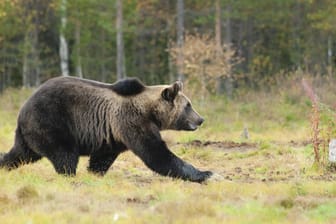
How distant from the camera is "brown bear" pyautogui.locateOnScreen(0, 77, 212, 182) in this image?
1032cm

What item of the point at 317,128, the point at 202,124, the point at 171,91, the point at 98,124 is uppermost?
the point at 171,91

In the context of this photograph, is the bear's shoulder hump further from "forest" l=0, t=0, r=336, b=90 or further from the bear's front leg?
"forest" l=0, t=0, r=336, b=90

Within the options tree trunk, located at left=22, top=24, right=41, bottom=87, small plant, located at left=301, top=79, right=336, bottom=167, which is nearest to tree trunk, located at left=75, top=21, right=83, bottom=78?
tree trunk, located at left=22, top=24, right=41, bottom=87

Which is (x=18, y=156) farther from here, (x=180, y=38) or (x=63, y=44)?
(x=63, y=44)

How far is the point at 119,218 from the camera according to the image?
723 cm

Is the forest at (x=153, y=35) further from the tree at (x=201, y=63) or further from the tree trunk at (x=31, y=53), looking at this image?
the tree at (x=201, y=63)

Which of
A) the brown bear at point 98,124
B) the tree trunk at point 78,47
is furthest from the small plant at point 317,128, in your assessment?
the tree trunk at point 78,47

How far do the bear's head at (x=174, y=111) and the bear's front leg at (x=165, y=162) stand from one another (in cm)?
72

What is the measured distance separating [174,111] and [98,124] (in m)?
1.16

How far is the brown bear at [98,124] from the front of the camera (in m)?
10.3

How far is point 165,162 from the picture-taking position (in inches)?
401

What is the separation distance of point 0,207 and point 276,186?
348cm

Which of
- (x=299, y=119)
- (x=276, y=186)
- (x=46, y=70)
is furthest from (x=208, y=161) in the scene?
(x=46, y=70)

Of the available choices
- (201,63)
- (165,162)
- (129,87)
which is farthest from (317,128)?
(201,63)
